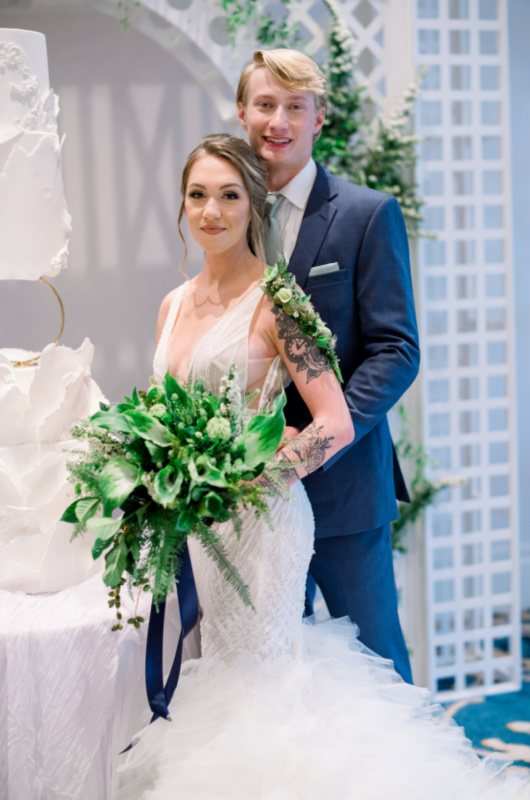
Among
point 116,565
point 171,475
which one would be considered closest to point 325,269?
point 171,475

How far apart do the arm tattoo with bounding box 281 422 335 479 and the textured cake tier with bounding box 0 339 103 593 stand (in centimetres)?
61

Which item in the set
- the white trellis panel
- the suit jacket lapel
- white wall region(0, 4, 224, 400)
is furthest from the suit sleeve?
white wall region(0, 4, 224, 400)

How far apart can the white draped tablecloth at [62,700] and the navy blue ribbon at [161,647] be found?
Result: 107 millimetres

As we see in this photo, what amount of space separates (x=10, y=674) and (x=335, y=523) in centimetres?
98

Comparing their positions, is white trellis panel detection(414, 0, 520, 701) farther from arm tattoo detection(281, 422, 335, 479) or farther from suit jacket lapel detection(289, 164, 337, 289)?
arm tattoo detection(281, 422, 335, 479)

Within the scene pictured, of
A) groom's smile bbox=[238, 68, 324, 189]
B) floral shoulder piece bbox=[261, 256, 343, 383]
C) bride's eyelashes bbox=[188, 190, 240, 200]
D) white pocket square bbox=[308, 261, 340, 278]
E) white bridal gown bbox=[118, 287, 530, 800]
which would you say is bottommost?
white bridal gown bbox=[118, 287, 530, 800]

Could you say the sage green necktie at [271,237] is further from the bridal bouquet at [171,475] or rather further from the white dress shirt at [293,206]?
the bridal bouquet at [171,475]

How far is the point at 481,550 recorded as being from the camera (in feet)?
12.0

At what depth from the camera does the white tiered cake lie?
2010 millimetres

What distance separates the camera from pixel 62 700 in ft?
6.12

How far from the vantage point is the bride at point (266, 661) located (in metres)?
1.67

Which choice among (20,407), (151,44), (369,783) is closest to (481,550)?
(369,783)

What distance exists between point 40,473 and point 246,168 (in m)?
0.96

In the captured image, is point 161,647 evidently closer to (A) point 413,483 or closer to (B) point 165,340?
(B) point 165,340
